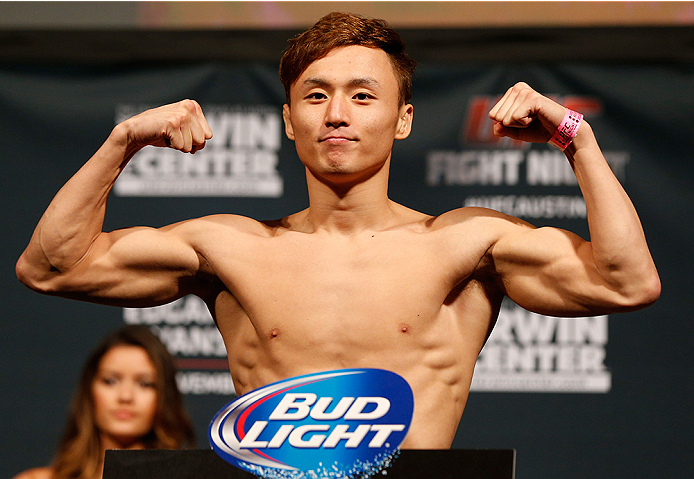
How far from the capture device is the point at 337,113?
1469mm

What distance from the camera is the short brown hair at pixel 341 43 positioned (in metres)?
1.56

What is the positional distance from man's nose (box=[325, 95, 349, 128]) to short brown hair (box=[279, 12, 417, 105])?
0.12m

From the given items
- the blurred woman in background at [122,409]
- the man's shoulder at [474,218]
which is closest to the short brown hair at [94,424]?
the blurred woman in background at [122,409]

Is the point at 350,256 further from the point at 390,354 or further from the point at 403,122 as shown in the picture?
the point at 403,122

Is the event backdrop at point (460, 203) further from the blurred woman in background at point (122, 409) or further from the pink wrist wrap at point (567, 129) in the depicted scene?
the pink wrist wrap at point (567, 129)

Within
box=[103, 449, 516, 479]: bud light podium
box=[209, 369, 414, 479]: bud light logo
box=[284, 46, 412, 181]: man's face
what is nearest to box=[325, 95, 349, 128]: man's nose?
box=[284, 46, 412, 181]: man's face

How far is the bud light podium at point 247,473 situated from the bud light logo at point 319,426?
2cm

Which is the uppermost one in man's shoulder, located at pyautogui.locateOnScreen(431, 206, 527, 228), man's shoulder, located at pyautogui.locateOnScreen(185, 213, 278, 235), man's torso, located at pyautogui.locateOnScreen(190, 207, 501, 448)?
man's shoulder, located at pyautogui.locateOnScreen(431, 206, 527, 228)

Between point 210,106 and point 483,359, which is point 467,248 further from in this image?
point 210,106

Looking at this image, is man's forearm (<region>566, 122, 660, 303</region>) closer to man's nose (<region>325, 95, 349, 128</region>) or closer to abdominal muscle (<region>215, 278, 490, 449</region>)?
abdominal muscle (<region>215, 278, 490, 449</region>)

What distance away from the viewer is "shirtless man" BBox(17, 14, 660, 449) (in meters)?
1.42

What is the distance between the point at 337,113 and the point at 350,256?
285 millimetres

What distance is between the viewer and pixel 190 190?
295 centimetres

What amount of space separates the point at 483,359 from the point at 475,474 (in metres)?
1.68
